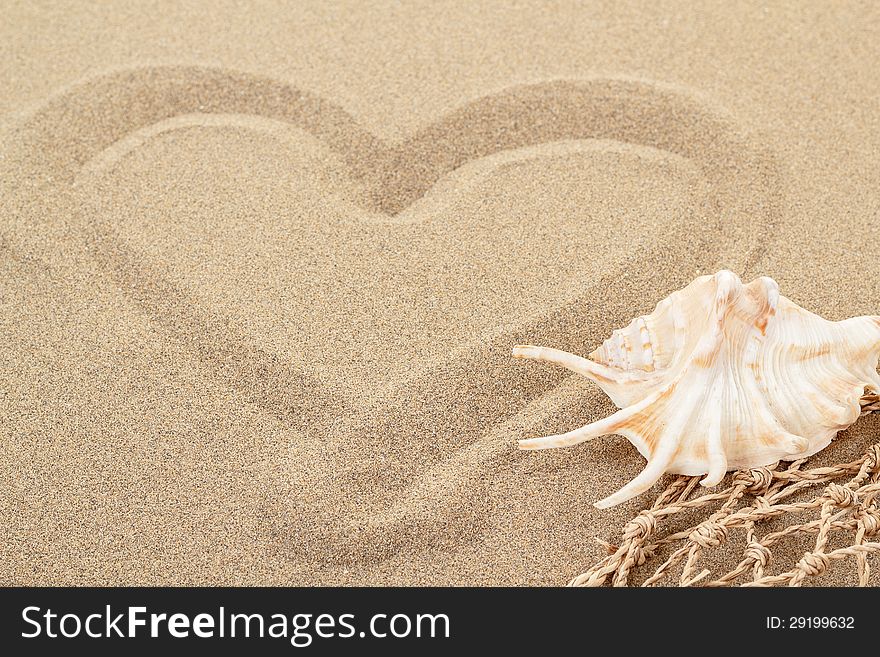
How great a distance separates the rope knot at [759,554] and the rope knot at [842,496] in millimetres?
109

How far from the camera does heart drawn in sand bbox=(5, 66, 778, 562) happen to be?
4.07 ft

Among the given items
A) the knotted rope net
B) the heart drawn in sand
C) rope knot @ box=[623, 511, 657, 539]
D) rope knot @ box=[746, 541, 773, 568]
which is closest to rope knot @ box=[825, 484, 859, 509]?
the knotted rope net

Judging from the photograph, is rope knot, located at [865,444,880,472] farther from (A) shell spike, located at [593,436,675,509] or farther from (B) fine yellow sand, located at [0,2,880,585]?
(A) shell spike, located at [593,436,675,509]

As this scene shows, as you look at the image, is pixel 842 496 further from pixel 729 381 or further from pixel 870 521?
pixel 729 381

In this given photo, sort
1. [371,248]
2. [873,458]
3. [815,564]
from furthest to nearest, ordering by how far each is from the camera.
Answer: [371,248], [873,458], [815,564]

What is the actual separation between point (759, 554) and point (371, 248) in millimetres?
754

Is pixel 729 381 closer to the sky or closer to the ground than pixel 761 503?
closer to the sky

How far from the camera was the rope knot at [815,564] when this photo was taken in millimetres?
1033

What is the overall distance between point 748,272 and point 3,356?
1.18 m

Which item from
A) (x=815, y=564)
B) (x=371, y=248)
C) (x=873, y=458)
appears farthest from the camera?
(x=371, y=248)

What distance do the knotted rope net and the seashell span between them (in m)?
0.04

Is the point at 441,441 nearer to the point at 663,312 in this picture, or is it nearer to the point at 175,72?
the point at 663,312

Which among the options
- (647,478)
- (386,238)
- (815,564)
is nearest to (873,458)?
(815,564)

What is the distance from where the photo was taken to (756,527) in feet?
3.83
